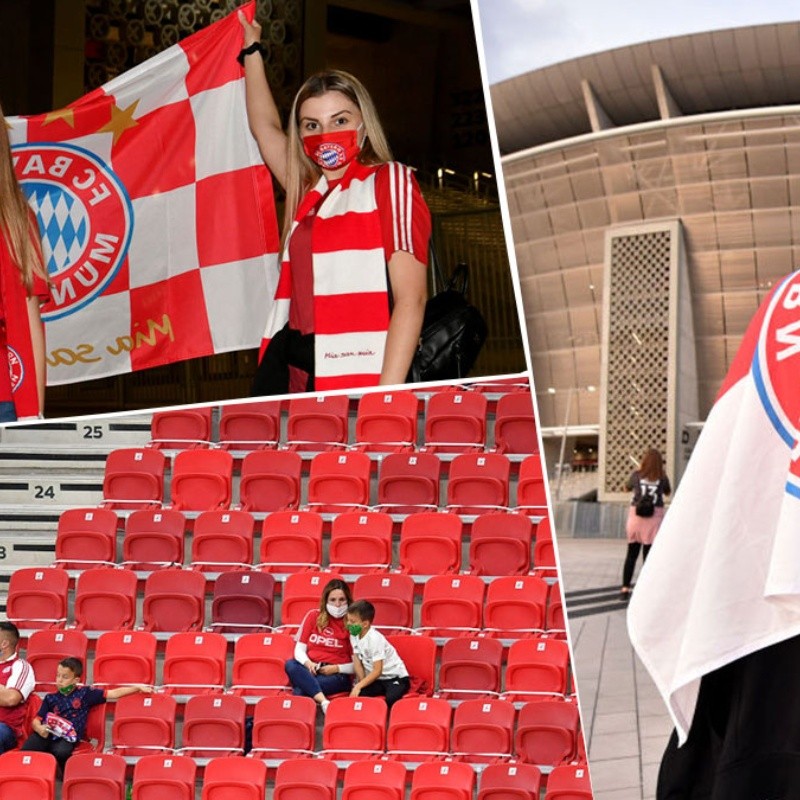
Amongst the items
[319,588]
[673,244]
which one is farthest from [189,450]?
[673,244]

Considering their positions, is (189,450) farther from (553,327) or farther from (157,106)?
(553,327)

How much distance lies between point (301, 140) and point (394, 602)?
2.56 meters

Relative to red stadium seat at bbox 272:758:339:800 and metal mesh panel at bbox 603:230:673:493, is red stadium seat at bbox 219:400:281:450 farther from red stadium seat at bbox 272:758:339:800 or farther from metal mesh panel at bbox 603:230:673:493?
metal mesh panel at bbox 603:230:673:493

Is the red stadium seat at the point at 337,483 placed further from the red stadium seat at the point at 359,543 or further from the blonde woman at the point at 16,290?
the blonde woman at the point at 16,290

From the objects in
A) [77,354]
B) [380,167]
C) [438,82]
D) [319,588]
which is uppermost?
[438,82]

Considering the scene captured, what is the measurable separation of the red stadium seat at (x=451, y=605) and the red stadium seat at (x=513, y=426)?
61 cm

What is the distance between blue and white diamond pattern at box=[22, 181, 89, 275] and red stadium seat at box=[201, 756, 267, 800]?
81.1 inches

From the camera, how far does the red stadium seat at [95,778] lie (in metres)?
4.74

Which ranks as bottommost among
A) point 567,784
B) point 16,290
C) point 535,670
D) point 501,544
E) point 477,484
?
point 567,784

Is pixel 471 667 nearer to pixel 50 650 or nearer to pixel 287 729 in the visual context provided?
pixel 287 729

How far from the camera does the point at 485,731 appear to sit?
4.75m

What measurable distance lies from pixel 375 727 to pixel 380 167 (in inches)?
102

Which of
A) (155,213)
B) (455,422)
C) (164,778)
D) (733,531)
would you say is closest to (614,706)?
(455,422)

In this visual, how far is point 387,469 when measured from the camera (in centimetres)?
530
